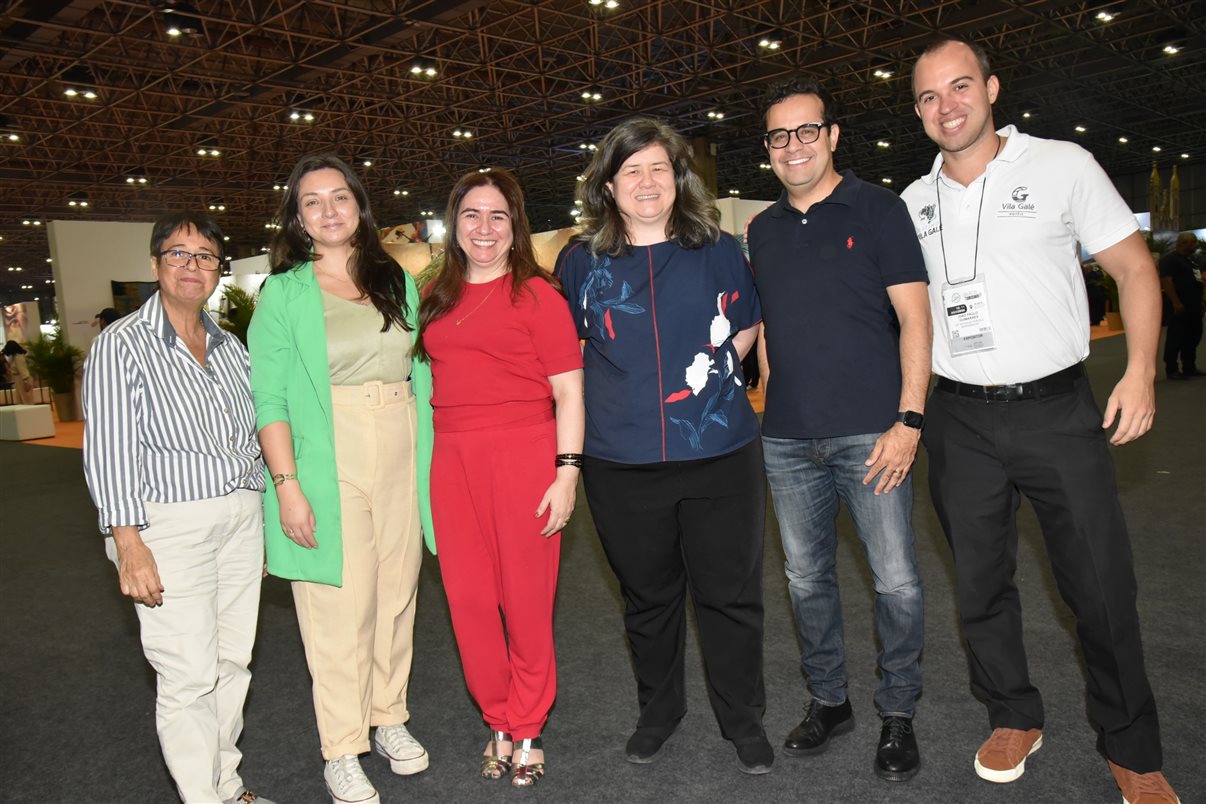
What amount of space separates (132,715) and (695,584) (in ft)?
6.58

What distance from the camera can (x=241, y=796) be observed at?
2.37m

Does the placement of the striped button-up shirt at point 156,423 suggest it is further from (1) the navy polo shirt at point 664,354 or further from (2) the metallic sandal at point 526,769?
(2) the metallic sandal at point 526,769

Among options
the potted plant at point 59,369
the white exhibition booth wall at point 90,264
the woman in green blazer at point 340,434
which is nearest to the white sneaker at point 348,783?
the woman in green blazer at point 340,434

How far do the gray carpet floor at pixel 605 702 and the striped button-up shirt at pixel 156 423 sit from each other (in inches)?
38.1

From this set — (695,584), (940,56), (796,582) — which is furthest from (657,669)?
(940,56)

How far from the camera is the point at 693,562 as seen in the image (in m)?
2.46

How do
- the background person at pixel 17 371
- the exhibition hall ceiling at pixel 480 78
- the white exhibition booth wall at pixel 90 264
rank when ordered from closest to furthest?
the exhibition hall ceiling at pixel 480 78 < the white exhibition booth wall at pixel 90 264 < the background person at pixel 17 371

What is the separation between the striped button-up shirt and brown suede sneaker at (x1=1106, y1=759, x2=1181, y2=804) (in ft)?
7.18

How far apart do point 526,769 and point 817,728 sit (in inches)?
31.6

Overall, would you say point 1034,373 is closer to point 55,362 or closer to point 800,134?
point 800,134

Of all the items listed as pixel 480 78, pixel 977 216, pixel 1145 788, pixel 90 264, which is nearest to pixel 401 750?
pixel 1145 788

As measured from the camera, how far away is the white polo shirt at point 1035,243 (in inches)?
85.1

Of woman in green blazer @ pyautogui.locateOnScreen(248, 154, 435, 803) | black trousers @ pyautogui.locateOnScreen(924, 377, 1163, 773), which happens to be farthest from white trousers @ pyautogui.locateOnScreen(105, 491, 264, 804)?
black trousers @ pyautogui.locateOnScreen(924, 377, 1163, 773)

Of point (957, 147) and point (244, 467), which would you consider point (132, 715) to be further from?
point (957, 147)
